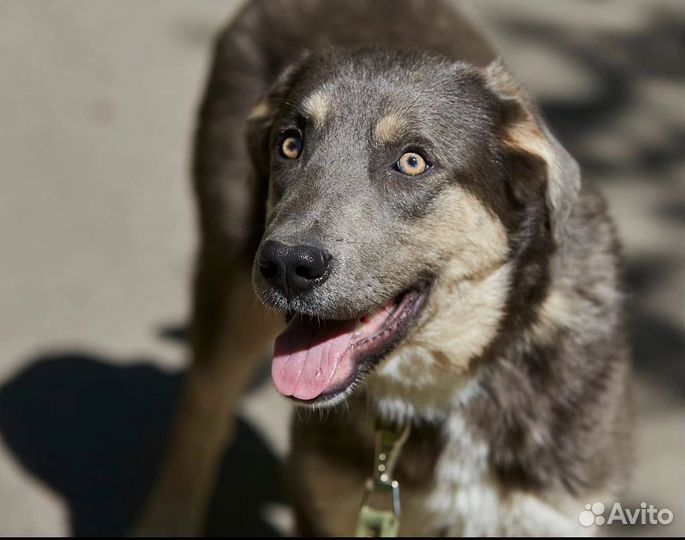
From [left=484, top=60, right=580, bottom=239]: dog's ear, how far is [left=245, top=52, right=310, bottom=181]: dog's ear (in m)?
0.65

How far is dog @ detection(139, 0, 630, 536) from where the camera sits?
3.20 m

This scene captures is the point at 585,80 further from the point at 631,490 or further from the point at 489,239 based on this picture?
the point at 489,239

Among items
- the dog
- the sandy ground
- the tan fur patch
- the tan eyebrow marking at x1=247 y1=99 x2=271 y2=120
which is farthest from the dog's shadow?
the tan eyebrow marking at x1=247 y1=99 x2=271 y2=120

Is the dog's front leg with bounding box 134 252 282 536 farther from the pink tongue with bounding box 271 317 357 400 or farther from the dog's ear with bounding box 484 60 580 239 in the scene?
the dog's ear with bounding box 484 60 580 239

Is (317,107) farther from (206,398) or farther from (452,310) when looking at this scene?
(206,398)

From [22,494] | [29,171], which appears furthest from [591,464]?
[29,171]

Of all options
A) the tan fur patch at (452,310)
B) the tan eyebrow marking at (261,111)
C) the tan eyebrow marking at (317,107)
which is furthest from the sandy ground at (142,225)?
the tan eyebrow marking at (317,107)

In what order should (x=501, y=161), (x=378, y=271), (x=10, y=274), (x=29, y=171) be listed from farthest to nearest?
(x=29, y=171)
(x=10, y=274)
(x=501, y=161)
(x=378, y=271)

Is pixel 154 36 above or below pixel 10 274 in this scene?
above

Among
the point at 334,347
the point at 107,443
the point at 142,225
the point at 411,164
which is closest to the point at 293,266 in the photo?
the point at 334,347

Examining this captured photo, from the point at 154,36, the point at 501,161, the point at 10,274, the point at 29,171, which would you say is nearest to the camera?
the point at 501,161

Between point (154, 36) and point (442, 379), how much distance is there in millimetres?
4300

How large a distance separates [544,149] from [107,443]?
8.46 ft

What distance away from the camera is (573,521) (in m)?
3.60
